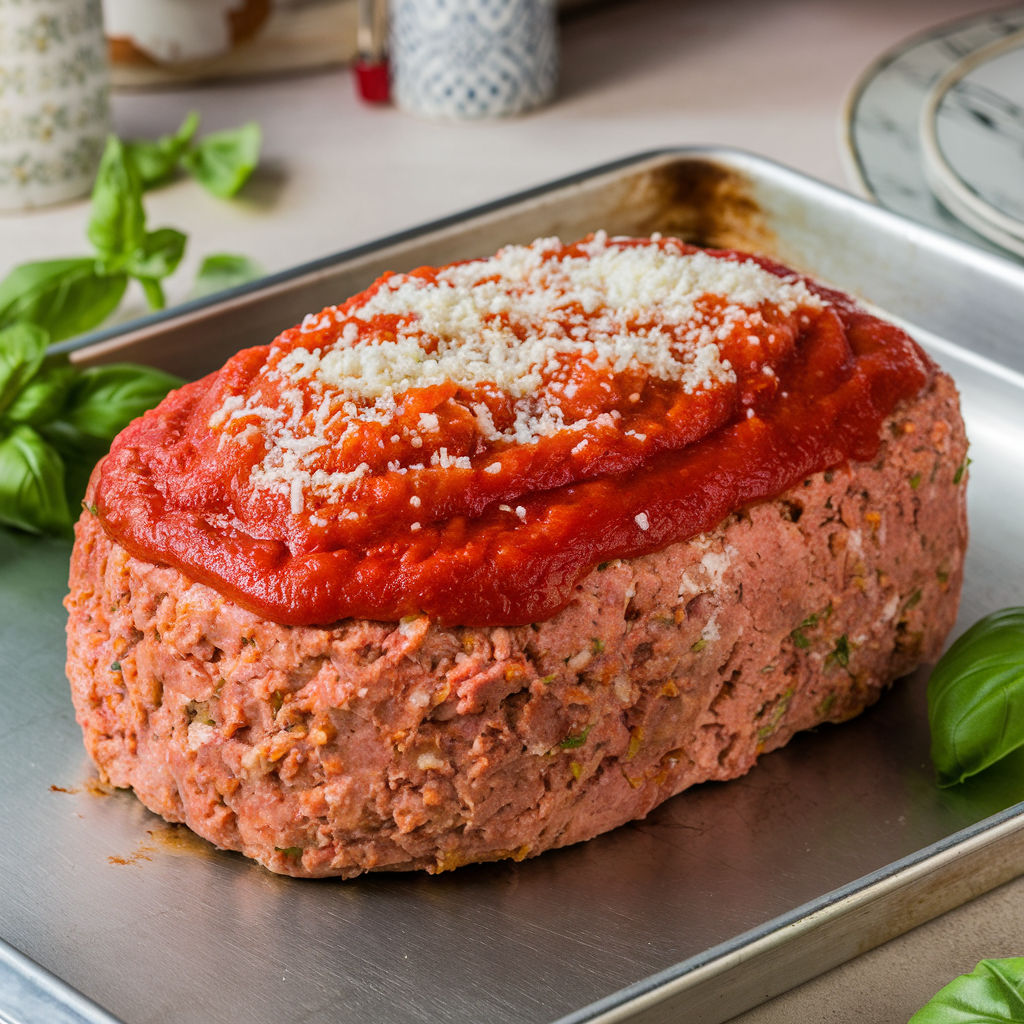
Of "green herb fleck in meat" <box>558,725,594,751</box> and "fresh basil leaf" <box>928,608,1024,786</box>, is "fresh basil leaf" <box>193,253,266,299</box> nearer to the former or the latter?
"green herb fleck in meat" <box>558,725,594,751</box>

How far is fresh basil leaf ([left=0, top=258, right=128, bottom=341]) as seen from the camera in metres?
2.91

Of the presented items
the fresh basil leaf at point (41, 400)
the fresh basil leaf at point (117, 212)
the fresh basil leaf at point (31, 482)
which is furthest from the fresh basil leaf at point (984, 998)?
the fresh basil leaf at point (117, 212)

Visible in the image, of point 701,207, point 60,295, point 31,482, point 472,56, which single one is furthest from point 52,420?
point 472,56

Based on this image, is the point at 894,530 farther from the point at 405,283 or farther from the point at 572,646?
the point at 405,283

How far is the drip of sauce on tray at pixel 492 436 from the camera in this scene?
1818mm

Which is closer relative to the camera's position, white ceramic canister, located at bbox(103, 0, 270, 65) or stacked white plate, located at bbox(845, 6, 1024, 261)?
stacked white plate, located at bbox(845, 6, 1024, 261)

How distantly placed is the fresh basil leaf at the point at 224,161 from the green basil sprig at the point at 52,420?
4.96 feet

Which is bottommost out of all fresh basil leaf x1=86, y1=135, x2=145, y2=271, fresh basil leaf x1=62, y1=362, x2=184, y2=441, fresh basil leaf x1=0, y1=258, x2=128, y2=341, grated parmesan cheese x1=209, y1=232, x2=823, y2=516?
fresh basil leaf x1=62, y1=362, x2=184, y2=441

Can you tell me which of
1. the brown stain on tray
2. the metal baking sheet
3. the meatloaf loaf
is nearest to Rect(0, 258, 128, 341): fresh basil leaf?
the metal baking sheet

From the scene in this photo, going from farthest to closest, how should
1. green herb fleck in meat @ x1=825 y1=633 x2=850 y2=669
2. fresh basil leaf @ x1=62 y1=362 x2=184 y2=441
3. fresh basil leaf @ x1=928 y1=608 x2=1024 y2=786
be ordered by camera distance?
fresh basil leaf @ x1=62 y1=362 x2=184 y2=441
green herb fleck in meat @ x1=825 y1=633 x2=850 y2=669
fresh basil leaf @ x1=928 y1=608 x2=1024 y2=786

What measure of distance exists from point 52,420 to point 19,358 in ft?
0.44

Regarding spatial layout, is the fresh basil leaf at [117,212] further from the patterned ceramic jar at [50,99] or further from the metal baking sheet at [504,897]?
the metal baking sheet at [504,897]

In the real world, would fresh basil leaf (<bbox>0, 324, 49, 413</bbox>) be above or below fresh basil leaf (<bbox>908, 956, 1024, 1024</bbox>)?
above

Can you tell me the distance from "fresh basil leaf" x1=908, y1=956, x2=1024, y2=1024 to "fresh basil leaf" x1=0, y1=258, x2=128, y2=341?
2.22 meters
